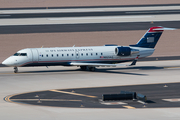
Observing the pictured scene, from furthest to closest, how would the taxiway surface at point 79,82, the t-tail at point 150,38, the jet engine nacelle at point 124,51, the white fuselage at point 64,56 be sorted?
the t-tail at point 150,38, the jet engine nacelle at point 124,51, the white fuselage at point 64,56, the taxiway surface at point 79,82

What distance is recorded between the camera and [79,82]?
39.9 m

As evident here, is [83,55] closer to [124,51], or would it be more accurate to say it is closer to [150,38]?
[124,51]

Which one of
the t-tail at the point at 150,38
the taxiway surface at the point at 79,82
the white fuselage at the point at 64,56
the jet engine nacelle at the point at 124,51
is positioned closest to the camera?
the taxiway surface at the point at 79,82

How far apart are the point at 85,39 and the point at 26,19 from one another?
2367cm

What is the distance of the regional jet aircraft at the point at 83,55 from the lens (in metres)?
45.8

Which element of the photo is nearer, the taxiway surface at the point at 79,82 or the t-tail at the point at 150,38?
the taxiway surface at the point at 79,82

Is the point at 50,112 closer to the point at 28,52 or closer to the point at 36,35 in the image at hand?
the point at 28,52

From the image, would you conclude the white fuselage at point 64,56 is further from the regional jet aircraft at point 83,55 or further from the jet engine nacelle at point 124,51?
the jet engine nacelle at point 124,51

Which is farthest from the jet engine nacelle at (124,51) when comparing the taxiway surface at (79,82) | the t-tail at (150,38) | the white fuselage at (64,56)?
the taxiway surface at (79,82)

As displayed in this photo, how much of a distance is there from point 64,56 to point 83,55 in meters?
2.57

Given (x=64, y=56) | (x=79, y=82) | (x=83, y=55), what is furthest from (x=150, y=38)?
(x=79, y=82)

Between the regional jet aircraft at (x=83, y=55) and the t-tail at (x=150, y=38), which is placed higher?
the t-tail at (x=150, y=38)

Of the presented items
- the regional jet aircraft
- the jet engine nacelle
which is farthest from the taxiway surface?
the jet engine nacelle

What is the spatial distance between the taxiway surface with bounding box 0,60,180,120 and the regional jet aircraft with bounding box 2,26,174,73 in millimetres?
1313
